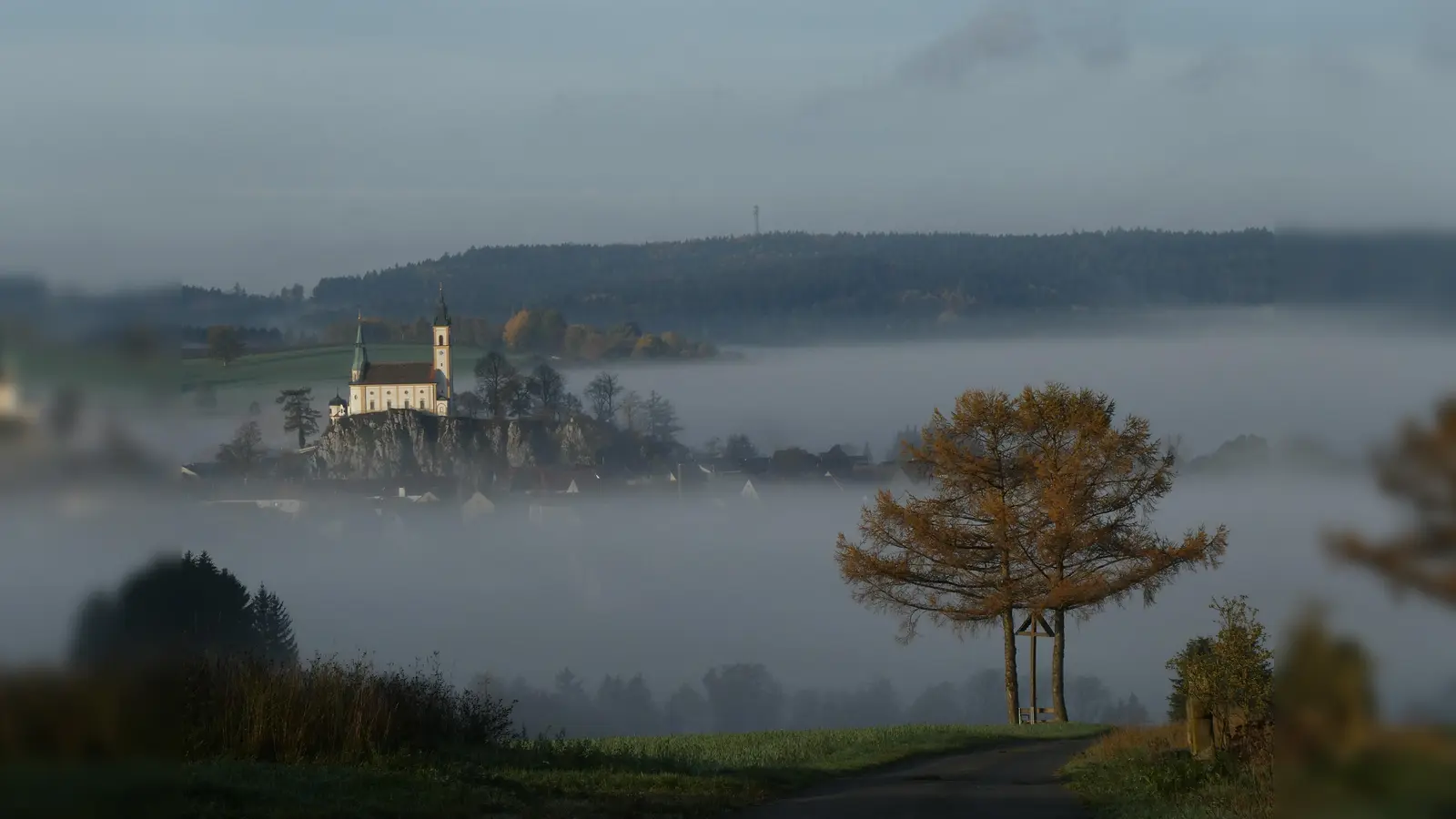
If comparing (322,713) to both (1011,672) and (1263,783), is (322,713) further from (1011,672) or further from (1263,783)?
(1011,672)

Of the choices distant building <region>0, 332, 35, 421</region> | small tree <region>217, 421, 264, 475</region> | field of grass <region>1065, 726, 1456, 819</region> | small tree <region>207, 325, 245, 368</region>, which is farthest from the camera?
small tree <region>217, 421, 264, 475</region>

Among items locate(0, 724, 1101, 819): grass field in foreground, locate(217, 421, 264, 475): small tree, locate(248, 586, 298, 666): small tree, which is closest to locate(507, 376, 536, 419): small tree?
locate(217, 421, 264, 475): small tree

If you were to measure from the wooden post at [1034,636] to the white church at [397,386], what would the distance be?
69.0m

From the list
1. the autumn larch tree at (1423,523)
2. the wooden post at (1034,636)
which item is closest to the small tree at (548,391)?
the wooden post at (1034,636)

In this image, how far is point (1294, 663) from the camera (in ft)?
6.49

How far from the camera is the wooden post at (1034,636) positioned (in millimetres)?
41875

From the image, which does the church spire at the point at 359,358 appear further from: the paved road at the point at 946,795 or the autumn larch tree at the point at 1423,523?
the autumn larch tree at the point at 1423,523

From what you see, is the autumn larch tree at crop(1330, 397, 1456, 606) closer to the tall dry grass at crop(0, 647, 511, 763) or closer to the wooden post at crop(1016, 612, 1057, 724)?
the tall dry grass at crop(0, 647, 511, 763)

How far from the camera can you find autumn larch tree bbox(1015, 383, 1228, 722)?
39375 millimetres

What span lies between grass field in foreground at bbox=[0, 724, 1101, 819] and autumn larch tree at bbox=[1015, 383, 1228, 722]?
1588 centimetres

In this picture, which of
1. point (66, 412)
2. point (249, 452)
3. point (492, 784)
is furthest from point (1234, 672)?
point (249, 452)

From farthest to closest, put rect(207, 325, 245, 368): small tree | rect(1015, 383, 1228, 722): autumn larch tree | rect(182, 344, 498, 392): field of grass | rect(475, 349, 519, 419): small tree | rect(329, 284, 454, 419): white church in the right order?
1. rect(329, 284, 454, 419): white church
2. rect(475, 349, 519, 419): small tree
3. rect(182, 344, 498, 392): field of grass
4. rect(1015, 383, 1228, 722): autumn larch tree
5. rect(207, 325, 245, 368): small tree

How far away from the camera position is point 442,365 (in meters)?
117

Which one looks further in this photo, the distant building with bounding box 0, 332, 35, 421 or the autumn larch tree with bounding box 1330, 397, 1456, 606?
the distant building with bounding box 0, 332, 35, 421
